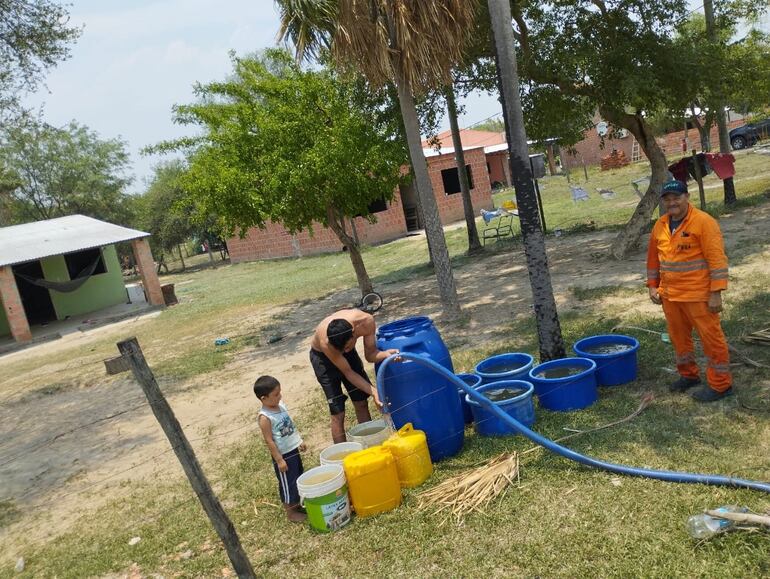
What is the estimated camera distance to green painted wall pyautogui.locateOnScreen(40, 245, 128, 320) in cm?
2100

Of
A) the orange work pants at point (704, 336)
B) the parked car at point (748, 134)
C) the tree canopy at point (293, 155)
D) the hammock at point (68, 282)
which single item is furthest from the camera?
the parked car at point (748, 134)

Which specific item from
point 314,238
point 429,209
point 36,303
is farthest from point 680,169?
point 36,303

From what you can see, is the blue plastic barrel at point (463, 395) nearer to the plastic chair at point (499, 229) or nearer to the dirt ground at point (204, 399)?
the dirt ground at point (204, 399)

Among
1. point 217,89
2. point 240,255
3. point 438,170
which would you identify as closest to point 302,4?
point 217,89

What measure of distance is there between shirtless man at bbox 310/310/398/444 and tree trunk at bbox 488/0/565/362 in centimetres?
204

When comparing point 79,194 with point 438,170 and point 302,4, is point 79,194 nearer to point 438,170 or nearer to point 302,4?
point 438,170

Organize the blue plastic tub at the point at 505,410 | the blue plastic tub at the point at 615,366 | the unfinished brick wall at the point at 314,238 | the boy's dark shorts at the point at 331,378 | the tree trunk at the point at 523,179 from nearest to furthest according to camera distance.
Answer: the blue plastic tub at the point at 505,410, the boy's dark shorts at the point at 331,378, the blue plastic tub at the point at 615,366, the tree trunk at the point at 523,179, the unfinished brick wall at the point at 314,238

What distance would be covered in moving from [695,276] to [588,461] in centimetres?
166

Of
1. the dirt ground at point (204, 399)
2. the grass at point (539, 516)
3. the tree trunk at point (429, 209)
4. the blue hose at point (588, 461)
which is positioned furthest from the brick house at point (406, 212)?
the blue hose at point (588, 461)

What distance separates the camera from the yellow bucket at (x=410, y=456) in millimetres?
4223

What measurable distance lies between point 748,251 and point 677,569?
7.67 meters

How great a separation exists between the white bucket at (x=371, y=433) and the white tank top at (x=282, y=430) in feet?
1.57

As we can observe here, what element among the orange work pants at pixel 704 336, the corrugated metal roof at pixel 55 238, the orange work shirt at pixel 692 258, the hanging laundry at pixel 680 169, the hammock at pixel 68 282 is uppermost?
the corrugated metal roof at pixel 55 238

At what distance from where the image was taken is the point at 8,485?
6402 millimetres
